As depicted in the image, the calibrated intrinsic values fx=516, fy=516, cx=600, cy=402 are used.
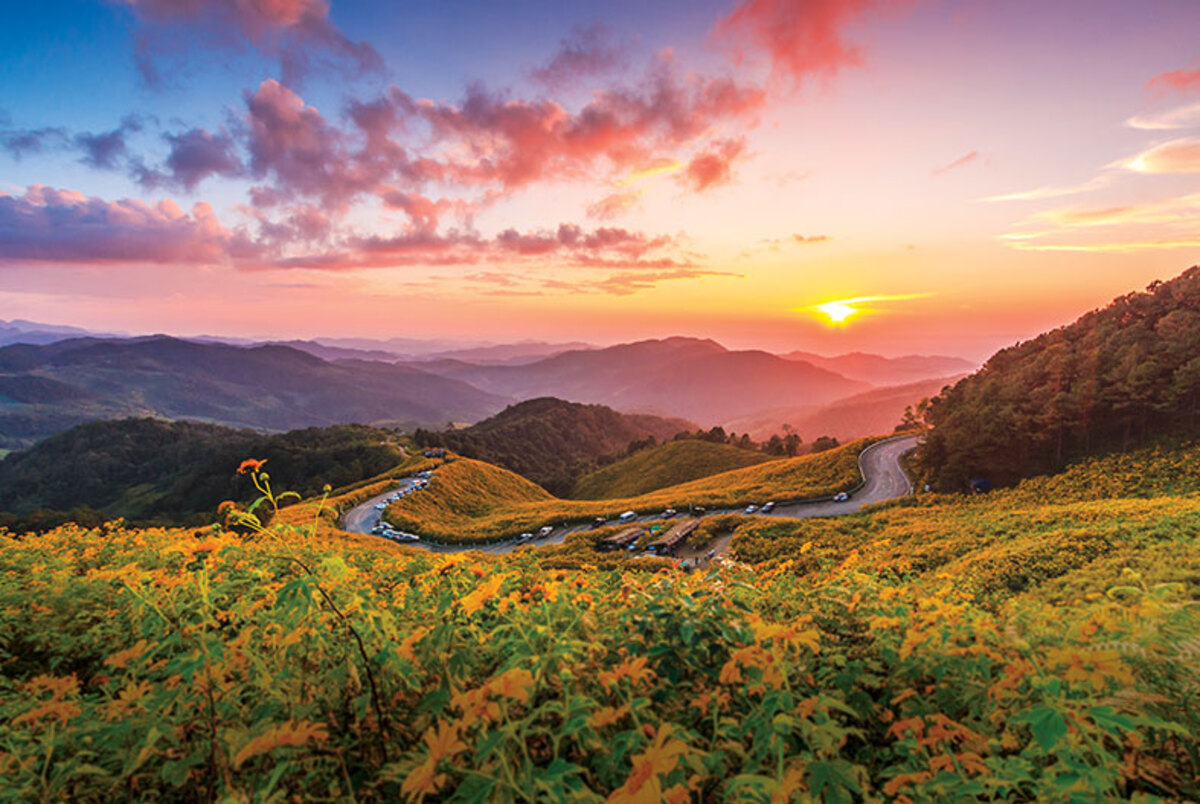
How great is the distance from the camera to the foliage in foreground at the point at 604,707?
2.29 meters

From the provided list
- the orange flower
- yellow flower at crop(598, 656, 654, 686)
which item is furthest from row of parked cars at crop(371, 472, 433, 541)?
yellow flower at crop(598, 656, 654, 686)

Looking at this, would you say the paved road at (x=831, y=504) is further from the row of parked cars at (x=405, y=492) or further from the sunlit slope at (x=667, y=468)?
the sunlit slope at (x=667, y=468)

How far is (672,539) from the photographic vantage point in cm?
2986

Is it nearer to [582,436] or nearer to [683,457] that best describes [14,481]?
[582,436]

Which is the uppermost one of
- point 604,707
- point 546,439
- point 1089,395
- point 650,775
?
point 650,775

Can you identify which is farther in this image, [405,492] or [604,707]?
[405,492]

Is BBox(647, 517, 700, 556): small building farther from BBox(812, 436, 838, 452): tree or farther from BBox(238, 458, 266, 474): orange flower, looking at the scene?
BBox(812, 436, 838, 452): tree

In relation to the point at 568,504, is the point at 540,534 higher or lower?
higher

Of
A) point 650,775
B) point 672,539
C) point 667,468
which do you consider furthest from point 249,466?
point 667,468

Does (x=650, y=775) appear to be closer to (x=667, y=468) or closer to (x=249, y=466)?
(x=249, y=466)

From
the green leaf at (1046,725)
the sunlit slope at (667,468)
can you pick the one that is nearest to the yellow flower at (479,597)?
the green leaf at (1046,725)

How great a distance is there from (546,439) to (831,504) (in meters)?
119

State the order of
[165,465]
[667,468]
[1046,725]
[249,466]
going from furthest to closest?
[165,465] < [667,468] < [249,466] < [1046,725]

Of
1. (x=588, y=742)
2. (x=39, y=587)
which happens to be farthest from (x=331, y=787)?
(x=39, y=587)
